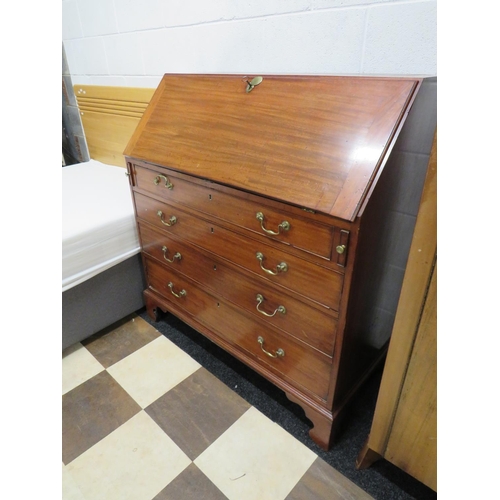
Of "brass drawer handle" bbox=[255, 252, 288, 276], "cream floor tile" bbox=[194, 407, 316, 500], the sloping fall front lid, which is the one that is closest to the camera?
the sloping fall front lid

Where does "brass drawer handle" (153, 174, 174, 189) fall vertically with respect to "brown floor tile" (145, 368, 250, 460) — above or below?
above

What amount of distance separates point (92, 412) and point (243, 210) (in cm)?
98

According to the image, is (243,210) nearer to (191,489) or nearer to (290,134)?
(290,134)

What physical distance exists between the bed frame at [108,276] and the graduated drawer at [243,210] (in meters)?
0.52

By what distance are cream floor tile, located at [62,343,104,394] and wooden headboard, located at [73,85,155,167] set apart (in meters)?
1.18

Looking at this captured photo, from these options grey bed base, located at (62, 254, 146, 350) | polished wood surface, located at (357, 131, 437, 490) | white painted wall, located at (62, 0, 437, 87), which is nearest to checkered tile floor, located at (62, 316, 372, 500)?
grey bed base, located at (62, 254, 146, 350)

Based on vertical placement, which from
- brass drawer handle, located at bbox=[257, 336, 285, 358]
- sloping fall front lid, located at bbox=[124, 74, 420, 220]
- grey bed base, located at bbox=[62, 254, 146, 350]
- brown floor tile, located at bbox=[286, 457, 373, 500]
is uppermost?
sloping fall front lid, located at bbox=[124, 74, 420, 220]

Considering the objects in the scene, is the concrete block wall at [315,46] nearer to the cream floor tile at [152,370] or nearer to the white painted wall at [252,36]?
the white painted wall at [252,36]

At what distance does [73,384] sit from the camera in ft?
4.66

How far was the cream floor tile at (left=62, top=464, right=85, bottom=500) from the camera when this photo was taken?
1.05 meters

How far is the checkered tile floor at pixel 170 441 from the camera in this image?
1.07m

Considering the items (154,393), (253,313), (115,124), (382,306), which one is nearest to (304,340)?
(253,313)

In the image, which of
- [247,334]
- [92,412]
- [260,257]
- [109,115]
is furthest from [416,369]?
[109,115]

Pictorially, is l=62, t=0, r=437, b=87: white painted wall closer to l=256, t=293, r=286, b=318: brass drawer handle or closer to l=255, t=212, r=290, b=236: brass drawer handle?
l=255, t=212, r=290, b=236: brass drawer handle
